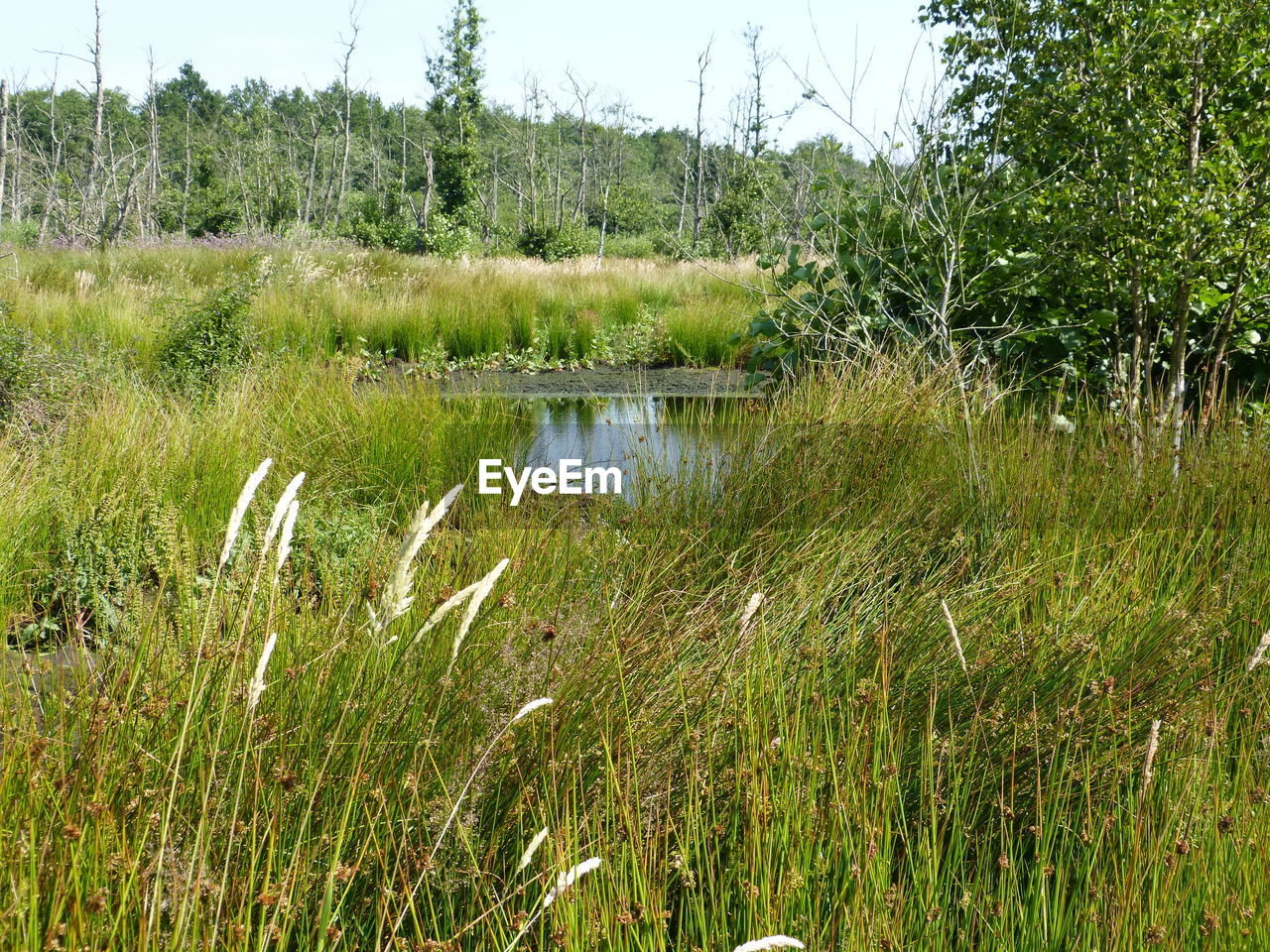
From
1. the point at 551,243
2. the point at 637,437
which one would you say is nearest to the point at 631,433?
the point at 637,437

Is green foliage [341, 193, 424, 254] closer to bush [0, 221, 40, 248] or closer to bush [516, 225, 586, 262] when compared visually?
bush [516, 225, 586, 262]

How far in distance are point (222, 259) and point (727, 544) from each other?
14683 mm

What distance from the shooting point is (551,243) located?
28547 millimetres

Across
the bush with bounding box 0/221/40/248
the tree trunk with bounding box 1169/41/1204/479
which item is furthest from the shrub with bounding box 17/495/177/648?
the bush with bounding box 0/221/40/248

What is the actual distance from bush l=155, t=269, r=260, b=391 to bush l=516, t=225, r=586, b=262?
20888 millimetres

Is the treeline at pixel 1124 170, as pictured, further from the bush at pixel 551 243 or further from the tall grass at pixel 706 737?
the bush at pixel 551 243

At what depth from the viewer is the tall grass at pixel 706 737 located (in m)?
1.42

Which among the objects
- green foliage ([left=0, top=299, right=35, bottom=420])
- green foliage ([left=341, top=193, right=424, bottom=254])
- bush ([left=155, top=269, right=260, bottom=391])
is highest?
green foliage ([left=341, top=193, right=424, bottom=254])

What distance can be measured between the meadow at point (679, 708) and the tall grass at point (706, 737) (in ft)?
0.05

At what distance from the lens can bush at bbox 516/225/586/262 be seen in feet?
93.0

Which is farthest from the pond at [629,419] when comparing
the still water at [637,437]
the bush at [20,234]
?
the bush at [20,234]

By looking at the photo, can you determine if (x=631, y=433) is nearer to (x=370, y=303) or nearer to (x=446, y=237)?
(x=370, y=303)

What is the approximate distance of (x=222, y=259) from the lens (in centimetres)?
1611

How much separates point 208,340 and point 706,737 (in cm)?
620
